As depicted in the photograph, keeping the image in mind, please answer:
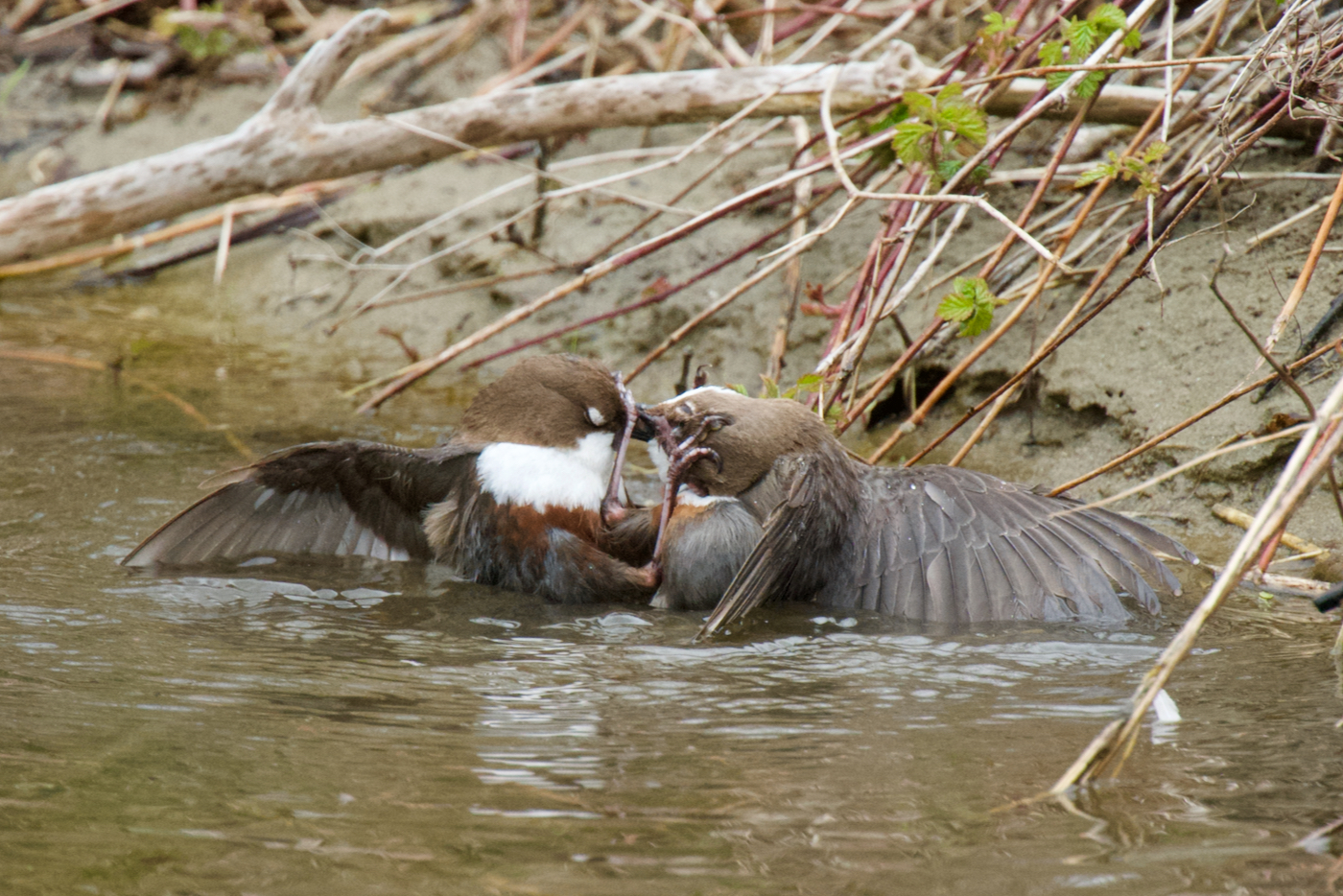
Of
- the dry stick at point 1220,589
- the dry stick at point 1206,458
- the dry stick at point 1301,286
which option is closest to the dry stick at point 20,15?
the dry stick at point 1301,286

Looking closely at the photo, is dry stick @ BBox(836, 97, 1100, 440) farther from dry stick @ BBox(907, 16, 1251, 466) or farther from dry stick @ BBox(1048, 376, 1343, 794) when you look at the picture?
dry stick @ BBox(1048, 376, 1343, 794)

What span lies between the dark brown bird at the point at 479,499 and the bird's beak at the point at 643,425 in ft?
0.10

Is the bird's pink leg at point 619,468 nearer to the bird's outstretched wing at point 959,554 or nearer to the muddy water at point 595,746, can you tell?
the muddy water at point 595,746

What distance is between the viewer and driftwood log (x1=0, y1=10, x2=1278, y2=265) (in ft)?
14.8

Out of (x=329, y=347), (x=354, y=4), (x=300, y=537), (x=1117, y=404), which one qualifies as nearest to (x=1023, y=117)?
(x=1117, y=404)

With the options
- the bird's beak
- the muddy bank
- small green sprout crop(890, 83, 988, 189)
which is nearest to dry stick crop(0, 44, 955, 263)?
the muddy bank

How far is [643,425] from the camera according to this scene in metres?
3.65

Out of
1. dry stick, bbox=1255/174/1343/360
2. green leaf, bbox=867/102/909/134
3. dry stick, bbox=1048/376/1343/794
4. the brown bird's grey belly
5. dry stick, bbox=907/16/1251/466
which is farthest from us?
green leaf, bbox=867/102/909/134

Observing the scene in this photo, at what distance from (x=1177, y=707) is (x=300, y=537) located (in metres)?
2.50

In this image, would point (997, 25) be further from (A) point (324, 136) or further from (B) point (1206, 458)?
(A) point (324, 136)

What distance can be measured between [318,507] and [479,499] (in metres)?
0.62

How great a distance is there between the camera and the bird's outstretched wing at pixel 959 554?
3084mm

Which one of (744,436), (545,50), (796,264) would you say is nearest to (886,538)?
(744,436)

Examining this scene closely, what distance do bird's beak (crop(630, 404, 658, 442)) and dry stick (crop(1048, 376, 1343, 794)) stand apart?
1.82 meters
